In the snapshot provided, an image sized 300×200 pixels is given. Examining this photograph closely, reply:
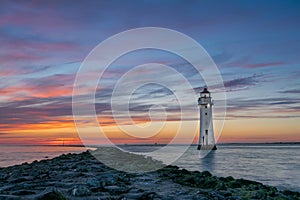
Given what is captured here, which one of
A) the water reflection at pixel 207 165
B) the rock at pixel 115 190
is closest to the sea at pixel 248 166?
the water reflection at pixel 207 165

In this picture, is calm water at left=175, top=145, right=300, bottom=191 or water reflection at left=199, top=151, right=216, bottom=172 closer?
calm water at left=175, top=145, right=300, bottom=191

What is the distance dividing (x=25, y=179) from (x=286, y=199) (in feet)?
30.4

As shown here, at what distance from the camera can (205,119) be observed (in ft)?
186

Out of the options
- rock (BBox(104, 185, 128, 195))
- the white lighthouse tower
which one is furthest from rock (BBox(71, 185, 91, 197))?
the white lighthouse tower

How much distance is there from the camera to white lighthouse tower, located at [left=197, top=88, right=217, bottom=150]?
56.8 metres

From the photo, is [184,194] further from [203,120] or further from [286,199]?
[203,120]

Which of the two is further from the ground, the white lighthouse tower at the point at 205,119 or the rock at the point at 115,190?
the white lighthouse tower at the point at 205,119

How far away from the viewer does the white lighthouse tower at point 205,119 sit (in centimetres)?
5678

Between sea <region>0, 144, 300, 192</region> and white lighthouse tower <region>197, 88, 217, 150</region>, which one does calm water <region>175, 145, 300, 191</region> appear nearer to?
sea <region>0, 144, 300, 192</region>

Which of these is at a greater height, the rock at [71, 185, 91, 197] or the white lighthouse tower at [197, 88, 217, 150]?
the white lighthouse tower at [197, 88, 217, 150]

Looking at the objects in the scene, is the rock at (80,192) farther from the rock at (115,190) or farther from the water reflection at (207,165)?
the water reflection at (207,165)

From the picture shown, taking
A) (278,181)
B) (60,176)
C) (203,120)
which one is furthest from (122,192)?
(203,120)

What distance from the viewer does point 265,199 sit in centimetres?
1079

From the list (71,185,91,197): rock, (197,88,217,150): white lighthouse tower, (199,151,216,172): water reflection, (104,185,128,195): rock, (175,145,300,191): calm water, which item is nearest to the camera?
(71,185,91,197): rock
